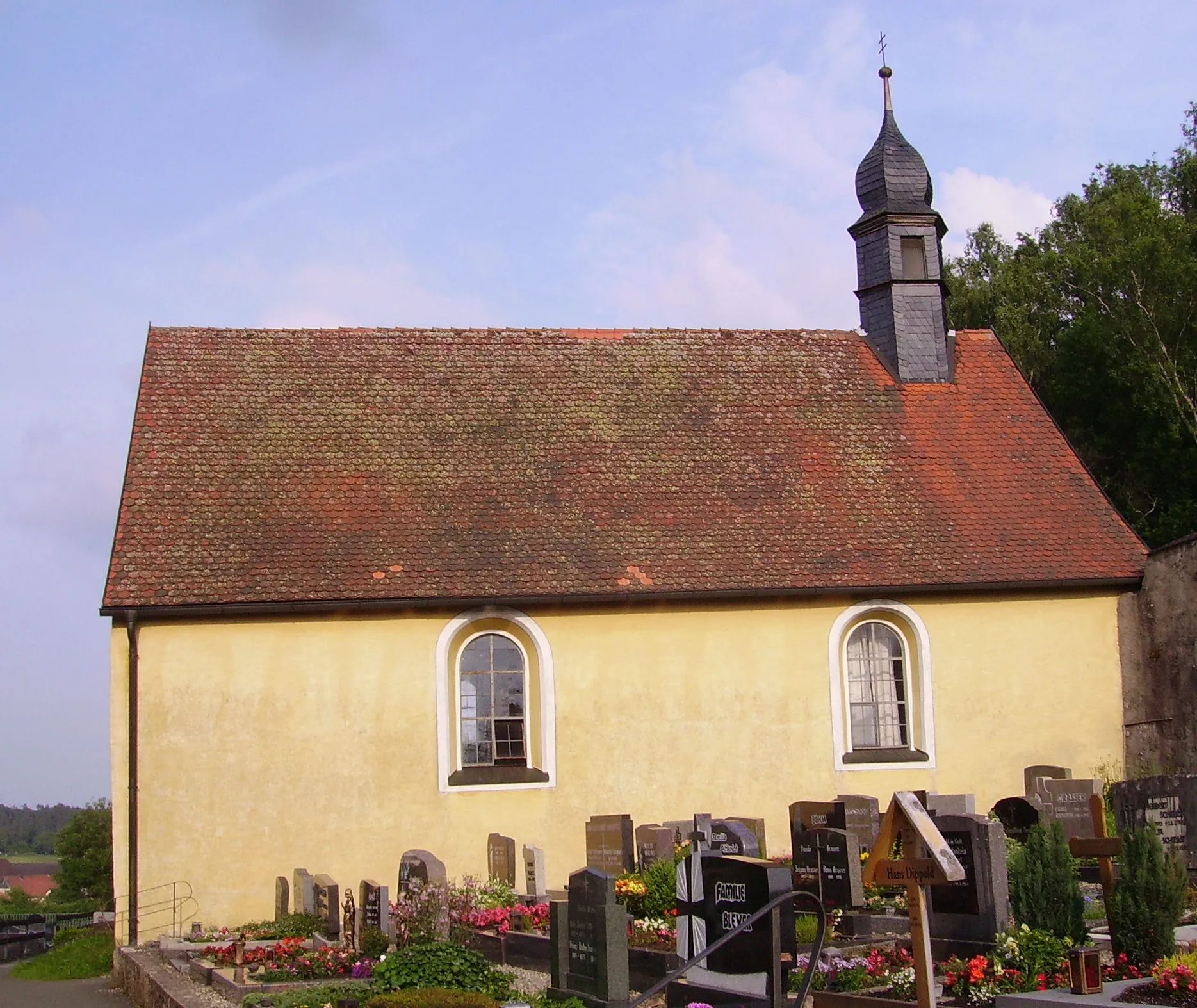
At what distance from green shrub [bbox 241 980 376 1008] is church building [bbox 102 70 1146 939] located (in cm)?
620

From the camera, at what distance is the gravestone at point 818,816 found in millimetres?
15367

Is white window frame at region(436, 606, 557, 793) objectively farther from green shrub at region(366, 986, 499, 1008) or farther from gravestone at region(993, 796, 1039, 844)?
green shrub at region(366, 986, 499, 1008)

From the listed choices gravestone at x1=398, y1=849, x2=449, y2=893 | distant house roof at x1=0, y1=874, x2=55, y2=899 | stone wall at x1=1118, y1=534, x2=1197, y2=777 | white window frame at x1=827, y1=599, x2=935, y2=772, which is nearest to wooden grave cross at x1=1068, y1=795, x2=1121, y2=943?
gravestone at x1=398, y1=849, x2=449, y2=893

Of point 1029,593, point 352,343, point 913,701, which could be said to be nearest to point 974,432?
point 1029,593

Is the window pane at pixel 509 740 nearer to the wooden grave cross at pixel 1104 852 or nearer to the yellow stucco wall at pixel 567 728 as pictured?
the yellow stucco wall at pixel 567 728

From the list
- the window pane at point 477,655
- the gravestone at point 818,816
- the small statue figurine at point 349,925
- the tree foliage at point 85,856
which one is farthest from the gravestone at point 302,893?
the tree foliage at point 85,856

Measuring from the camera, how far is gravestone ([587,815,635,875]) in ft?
53.6

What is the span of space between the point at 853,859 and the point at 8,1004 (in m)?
8.66

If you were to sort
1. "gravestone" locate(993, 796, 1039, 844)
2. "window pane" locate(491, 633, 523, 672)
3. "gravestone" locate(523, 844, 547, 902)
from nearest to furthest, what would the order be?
1. "gravestone" locate(523, 844, 547, 902)
2. "gravestone" locate(993, 796, 1039, 844)
3. "window pane" locate(491, 633, 523, 672)

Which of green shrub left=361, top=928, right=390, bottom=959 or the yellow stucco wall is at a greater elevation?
the yellow stucco wall

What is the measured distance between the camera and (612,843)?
54.5 ft

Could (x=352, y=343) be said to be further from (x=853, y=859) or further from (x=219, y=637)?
(x=853, y=859)

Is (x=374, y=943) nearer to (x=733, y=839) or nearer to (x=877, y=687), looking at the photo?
(x=733, y=839)

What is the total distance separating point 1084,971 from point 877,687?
10.5 meters
